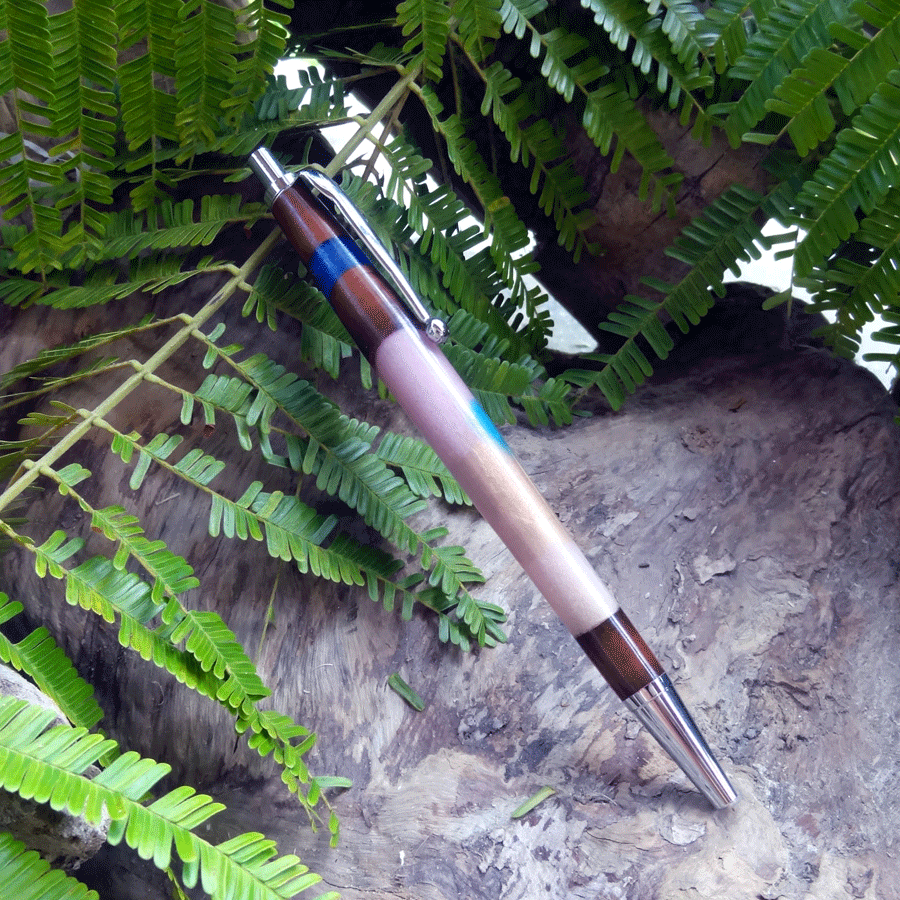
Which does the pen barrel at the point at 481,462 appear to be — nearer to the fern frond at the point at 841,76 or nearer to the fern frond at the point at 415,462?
the fern frond at the point at 415,462

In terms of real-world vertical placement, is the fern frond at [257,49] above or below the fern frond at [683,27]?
above

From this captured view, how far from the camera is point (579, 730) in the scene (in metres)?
0.86

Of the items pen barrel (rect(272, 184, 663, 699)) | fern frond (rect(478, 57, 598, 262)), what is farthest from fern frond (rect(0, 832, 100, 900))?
fern frond (rect(478, 57, 598, 262))

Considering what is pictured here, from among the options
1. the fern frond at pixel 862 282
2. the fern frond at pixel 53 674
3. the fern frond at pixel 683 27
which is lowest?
the fern frond at pixel 862 282

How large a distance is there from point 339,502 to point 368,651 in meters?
0.17

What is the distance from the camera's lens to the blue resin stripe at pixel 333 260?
2.83 feet

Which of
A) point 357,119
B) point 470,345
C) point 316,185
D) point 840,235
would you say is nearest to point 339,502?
point 470,345

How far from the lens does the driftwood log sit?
30.8 inches

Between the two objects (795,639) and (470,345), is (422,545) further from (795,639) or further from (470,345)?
(795,639)

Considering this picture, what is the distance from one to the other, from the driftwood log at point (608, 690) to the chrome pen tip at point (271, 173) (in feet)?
0.94

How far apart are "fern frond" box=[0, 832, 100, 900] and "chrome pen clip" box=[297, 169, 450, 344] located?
563 millimetres

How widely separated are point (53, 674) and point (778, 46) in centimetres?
94

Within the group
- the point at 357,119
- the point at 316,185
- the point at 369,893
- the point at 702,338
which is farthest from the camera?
the point at 702,338

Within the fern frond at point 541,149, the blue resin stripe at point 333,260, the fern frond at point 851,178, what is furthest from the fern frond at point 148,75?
the fern frond at point 851,178
